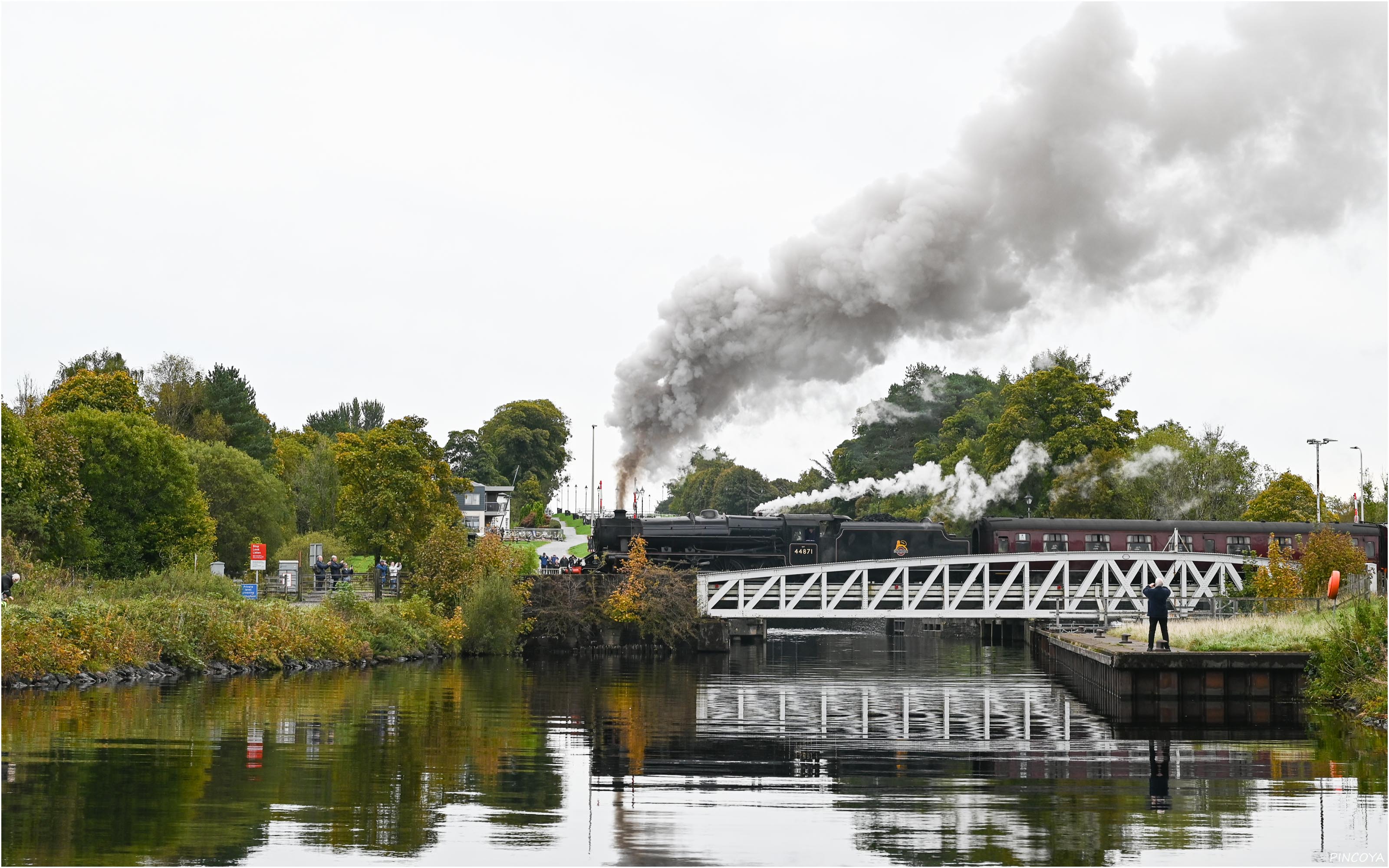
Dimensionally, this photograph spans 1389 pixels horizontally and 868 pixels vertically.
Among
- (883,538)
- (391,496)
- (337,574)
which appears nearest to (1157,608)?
(883,538)

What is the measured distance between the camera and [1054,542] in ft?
192

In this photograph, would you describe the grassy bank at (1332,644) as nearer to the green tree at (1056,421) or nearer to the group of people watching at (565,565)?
the group of people watching at (565,565)

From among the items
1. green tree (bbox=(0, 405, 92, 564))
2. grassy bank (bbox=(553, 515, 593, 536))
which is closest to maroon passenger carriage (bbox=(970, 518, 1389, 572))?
green tree (bbox=(0, 405, 92, 564))

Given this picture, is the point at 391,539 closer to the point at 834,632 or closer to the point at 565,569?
the point at 565,569

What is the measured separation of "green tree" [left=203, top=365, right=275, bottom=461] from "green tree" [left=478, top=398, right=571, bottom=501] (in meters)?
47.1

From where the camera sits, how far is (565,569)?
191 ft

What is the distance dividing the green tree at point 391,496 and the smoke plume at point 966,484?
66.0 feet

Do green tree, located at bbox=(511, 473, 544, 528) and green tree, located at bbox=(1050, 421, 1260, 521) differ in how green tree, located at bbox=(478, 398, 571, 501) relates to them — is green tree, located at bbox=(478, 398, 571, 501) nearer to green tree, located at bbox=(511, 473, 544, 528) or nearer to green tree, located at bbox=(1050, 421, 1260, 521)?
green tree, located at bbox=(511, 473, 544, 528)

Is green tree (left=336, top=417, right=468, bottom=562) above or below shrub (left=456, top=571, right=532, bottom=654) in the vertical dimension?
above

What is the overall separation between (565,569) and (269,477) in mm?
25958

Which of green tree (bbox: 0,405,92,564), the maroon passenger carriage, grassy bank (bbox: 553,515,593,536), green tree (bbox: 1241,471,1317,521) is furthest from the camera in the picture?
grassy bank (bbox: 553,515,593,536)

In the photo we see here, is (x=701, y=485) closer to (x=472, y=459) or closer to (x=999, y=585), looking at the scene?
(x=472, y=459)

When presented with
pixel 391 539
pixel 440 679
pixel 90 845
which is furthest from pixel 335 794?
pixel 391 539

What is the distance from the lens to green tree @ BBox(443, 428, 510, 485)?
474 feet
